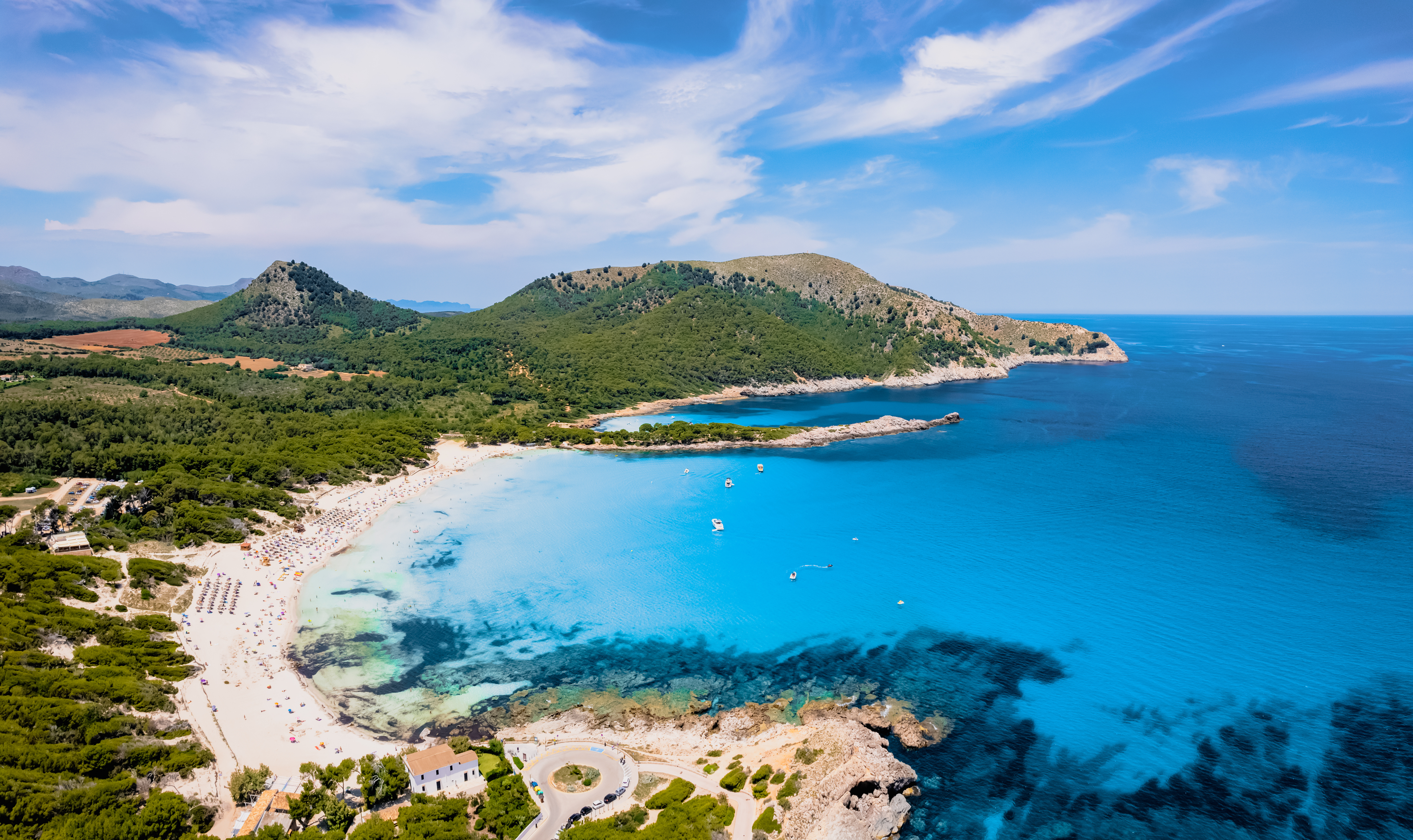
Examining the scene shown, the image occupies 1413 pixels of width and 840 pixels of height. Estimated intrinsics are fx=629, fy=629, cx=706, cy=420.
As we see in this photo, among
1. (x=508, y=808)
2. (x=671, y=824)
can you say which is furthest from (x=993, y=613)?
(x=508, y=808)

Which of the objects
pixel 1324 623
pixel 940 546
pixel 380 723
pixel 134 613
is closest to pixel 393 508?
pixel 134 613

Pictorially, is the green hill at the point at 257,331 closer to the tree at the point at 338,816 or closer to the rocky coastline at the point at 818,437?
the rocky coastline at the point at 818,437

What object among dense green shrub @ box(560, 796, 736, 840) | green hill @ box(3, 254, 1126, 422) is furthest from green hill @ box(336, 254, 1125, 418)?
dense green shrub @ box(560, 796, 736, 840)

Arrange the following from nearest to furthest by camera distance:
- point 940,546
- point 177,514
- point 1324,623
→ 1. point 1324,623
2. point 177,514
3. point 940,546

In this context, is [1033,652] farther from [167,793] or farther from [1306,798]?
[167,793]

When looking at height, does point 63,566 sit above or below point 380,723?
above

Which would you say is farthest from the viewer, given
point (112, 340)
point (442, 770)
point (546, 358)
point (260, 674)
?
point (546, 358)

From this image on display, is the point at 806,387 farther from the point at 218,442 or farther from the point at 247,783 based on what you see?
the point at 247,783

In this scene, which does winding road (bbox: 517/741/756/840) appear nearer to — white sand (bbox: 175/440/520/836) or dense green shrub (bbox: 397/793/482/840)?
dense green shrub (bbox: 397/793/482/840)
